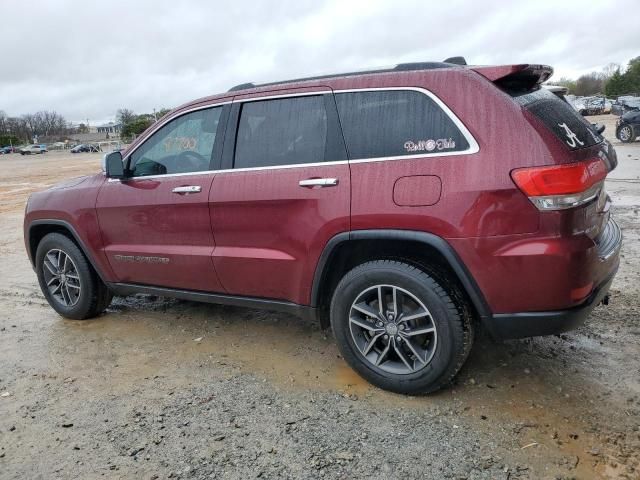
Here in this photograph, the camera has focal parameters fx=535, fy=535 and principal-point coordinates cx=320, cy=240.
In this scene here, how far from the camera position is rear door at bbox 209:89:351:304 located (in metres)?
3.24

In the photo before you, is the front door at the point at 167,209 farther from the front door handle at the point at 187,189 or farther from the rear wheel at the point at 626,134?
the rear wheel at the point at 626,134

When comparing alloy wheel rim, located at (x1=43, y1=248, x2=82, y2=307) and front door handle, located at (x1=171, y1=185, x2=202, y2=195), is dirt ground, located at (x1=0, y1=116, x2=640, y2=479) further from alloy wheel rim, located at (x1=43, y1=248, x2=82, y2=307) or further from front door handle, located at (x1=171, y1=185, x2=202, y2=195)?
front door handle, located at (x1=171, y1=185, x2=202, y2=195)

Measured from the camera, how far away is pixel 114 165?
163 inches

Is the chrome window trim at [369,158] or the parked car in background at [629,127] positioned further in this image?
the parked car in background at [629,127]

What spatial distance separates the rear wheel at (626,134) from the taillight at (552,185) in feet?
59.1

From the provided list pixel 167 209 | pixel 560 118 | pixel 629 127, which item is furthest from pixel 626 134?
pixel 167 209

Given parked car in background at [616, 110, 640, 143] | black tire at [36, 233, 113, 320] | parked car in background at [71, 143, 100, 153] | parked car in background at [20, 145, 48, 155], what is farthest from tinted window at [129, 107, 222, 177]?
parked car in background at [20, 145, 48, 155]

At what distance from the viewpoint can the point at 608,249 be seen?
2.99 meters

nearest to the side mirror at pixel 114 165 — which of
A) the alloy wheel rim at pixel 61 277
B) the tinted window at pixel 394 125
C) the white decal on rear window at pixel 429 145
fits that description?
the alloy wheel rim at pixel 61 277

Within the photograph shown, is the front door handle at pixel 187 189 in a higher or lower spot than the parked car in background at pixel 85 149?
lower

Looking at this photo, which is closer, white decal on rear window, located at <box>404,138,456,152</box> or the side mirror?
white decal on rear window, located at <box>404,138,456,152</box>

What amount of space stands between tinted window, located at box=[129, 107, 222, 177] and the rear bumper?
221 centimetres

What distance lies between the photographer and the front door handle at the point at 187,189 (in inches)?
148

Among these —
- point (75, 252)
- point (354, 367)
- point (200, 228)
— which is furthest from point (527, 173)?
point (75, 252)
